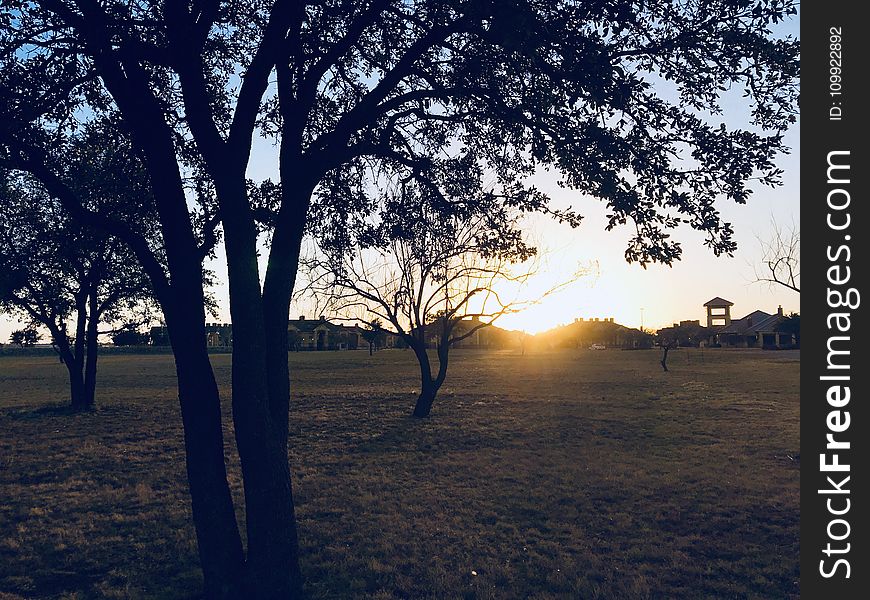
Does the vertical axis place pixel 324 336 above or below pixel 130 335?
below

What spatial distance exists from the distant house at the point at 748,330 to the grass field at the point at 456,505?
102103 millimetres

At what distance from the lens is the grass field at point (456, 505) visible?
7973 millimetres

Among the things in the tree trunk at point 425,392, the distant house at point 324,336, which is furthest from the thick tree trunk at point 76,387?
the distant house at point 324,336

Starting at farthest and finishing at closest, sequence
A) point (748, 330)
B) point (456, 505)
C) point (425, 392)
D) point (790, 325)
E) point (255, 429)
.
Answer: point (748, 330) < point (790, 325) < point (425, 392) < point (456, 505) < point (255, 429)

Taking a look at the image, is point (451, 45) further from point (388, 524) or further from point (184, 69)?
point (388, 524)

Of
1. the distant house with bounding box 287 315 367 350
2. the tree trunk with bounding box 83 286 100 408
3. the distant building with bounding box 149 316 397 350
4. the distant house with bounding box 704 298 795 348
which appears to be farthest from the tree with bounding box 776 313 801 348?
the tree trunk with bounding box 83 286 100 408

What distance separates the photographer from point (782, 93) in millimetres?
7629

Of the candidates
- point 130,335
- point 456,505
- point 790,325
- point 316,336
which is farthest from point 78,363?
point 316,336

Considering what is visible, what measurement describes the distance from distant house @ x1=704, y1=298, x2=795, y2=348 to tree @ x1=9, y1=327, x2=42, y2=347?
11316 centimetres

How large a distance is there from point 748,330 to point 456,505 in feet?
414

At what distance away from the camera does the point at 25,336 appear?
80.9 feet

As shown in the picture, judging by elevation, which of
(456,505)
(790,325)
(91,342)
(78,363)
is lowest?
(456,505)

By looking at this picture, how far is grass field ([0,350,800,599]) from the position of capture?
797 cm

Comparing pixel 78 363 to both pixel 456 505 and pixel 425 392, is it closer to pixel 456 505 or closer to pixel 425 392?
pixel 425 392
